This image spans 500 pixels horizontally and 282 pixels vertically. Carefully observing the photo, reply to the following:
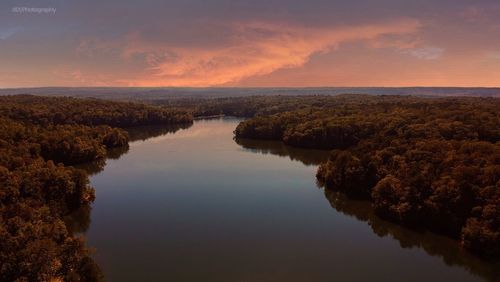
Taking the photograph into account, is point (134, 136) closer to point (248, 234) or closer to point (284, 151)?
point (284, 151)


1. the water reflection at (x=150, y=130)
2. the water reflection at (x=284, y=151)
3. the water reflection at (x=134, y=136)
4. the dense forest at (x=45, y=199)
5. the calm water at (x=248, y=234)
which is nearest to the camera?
the dense forest at (x=45, y=199)

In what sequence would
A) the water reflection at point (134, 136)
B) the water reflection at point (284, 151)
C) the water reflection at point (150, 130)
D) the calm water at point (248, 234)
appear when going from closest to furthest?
the calm water at point (248, 234)
the water reflection at point (134, 136)
the water reflection at point (284, 151)
the water reflection at point (150, 130)

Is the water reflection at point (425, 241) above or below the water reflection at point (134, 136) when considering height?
above

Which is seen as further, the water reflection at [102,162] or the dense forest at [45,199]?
the water reflection at [102,162]

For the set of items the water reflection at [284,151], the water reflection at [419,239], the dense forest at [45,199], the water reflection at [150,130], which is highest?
the dense forest at [45,199]

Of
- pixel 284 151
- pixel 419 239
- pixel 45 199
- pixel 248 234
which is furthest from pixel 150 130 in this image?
pixel 419 239

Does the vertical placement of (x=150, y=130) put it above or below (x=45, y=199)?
below

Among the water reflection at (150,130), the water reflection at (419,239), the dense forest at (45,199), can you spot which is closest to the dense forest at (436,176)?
the water reflection at (419,239)

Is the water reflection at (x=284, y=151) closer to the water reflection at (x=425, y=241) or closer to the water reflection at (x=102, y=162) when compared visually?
the water reflection at (x=102, y=162)

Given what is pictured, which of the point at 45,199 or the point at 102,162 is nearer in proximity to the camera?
the point at 45,199
